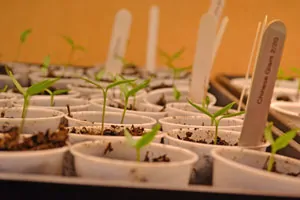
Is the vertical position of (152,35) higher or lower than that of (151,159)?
higher

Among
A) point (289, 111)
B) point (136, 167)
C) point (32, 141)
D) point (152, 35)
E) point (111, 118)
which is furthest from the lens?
point (152, 35)

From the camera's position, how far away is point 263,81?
2.62 ft

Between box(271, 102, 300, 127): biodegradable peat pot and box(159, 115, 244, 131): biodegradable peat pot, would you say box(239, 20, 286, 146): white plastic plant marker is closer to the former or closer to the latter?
box(159, 115, 244, 131): biodegradable peat pot

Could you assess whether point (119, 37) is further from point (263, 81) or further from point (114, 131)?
point (263, 81)

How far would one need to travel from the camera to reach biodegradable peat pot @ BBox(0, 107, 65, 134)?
36.3 inches

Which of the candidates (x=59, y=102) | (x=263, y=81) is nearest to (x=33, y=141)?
(x=263, y=81)

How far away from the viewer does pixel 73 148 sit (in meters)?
0.76

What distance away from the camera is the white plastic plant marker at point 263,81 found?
773 millimetres

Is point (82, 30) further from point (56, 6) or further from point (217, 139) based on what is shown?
point (217, 139)

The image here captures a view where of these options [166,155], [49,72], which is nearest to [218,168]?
[166,155]

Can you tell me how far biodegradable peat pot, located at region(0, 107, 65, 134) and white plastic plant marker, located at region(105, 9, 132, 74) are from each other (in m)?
0.64

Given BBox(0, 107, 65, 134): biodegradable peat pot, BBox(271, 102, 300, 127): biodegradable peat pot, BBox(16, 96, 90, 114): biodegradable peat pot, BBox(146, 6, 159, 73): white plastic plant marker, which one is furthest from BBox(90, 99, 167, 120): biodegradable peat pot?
BBox(146, 6, 159, 73): white plastic plant marker

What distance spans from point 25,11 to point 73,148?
1836 mm

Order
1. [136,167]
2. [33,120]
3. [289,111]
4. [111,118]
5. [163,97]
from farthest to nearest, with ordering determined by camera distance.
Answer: [163,97] → [289,111] → [111,118] → [33,120] → [136,167]
